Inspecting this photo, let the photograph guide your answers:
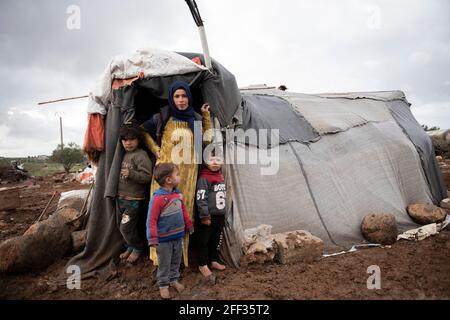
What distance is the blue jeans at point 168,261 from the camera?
2.77m

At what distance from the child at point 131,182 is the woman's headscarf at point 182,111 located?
0.49 meters

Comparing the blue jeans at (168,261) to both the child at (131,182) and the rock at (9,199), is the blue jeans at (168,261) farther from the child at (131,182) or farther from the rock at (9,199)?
the rock at (9,199)

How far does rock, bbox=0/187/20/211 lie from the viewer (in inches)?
261

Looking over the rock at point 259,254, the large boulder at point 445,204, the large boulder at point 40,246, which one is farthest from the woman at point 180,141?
the large boulder at point 445,204

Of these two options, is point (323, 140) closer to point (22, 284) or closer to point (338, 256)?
point (338, 256)

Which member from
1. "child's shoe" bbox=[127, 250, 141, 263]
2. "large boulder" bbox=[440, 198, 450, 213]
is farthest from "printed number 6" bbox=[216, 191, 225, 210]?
"large boulder" bbox=[440, 198, 450, 213]

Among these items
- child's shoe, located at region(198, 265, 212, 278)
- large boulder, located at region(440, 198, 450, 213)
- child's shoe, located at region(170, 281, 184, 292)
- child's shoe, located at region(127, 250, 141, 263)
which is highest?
large boulder, located at region(440, 198, 450, 213)

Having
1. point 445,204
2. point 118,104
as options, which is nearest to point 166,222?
point 118,104

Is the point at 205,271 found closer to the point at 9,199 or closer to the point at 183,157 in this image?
the point at 183,157

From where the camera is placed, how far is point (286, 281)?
3.01m

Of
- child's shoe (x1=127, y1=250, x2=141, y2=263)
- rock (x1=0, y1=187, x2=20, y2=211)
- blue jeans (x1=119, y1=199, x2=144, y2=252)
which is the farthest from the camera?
rock (x1=0, y1=187, x2=20, y2=211)

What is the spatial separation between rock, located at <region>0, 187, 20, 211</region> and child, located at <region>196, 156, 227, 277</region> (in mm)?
5676

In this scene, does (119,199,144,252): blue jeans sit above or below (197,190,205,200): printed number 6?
below

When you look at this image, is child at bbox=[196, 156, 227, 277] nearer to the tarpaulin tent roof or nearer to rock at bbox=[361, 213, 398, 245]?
the tarpaulin tent roof
